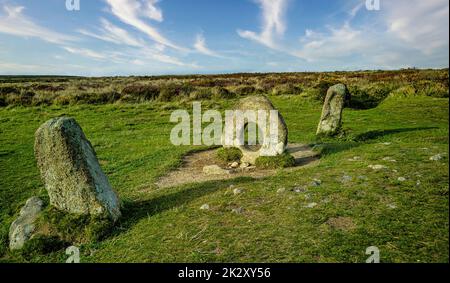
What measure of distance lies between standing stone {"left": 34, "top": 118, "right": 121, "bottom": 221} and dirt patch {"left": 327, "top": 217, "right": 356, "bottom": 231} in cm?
448

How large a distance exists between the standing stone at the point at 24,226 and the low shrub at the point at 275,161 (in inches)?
268

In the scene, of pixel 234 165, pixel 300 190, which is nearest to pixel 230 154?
pixel 234 165

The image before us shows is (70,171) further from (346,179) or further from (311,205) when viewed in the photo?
(346,179)

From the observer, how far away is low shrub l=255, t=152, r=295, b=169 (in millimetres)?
11930

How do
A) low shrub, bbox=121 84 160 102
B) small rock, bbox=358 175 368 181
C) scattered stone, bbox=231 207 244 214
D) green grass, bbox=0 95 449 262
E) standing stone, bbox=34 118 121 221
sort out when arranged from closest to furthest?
green grass, bbox=0 95 449 262 < scattered stone, bbox=231 207 244 214 < standing stone, bbox=34 118 121 221 < small rock, bbox=358 175 368 181 < low shrub, bbox=121 84 160 102

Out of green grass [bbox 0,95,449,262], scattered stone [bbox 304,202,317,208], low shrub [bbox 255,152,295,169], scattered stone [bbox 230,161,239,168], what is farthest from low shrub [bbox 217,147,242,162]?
scattered stone [bbox 304,202,317,208]

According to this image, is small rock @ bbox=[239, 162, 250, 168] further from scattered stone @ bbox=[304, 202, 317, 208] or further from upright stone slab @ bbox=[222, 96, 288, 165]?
scattered stone @ bbox=[304, 202, 317, 208]

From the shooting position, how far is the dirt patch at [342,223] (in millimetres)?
6240

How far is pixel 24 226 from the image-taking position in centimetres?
761

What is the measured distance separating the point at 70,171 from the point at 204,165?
598 centimetres
